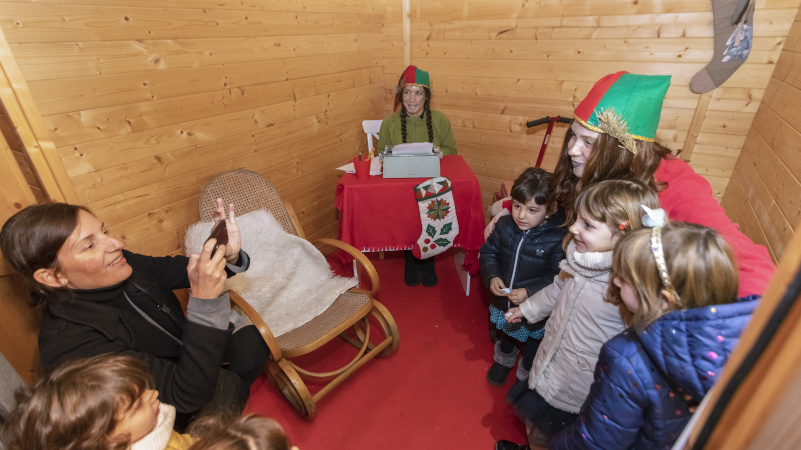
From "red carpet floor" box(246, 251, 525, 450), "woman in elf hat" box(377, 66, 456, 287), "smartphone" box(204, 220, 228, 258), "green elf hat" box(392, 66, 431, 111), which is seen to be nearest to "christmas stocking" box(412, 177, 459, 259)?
"woman in elf hat" box(377, 66, 456, 287)

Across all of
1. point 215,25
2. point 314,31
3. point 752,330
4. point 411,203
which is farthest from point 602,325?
point 314,31

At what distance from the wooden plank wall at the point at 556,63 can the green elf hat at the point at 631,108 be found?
1.29 meters

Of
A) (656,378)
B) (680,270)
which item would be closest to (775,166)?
(680,270)

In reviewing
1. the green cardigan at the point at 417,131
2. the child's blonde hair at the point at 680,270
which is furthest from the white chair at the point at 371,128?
the child's blonde hair at the point at 680,270

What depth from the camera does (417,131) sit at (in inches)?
111

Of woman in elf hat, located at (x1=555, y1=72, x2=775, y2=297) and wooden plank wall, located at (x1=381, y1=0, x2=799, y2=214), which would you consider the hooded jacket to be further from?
wooden plank wall, located at (x1=381, y1=0, x2=799, y2=214)

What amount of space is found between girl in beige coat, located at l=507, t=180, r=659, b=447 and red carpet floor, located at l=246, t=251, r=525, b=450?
0.39 m

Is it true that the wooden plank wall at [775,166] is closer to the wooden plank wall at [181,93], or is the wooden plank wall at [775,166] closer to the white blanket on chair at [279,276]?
the white blanket on chair at [279,276]

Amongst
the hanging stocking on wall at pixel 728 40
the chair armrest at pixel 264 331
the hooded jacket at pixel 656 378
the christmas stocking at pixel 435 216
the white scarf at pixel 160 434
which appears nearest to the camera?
the hooded jacket at pixel 656 378

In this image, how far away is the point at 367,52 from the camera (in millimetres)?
3127

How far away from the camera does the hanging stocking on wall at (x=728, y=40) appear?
6.81 ft

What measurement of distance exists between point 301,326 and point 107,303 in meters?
0.85

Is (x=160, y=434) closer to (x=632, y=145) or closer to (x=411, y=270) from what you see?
(x=632, y=145)

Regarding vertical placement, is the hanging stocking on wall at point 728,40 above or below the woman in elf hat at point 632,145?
above
